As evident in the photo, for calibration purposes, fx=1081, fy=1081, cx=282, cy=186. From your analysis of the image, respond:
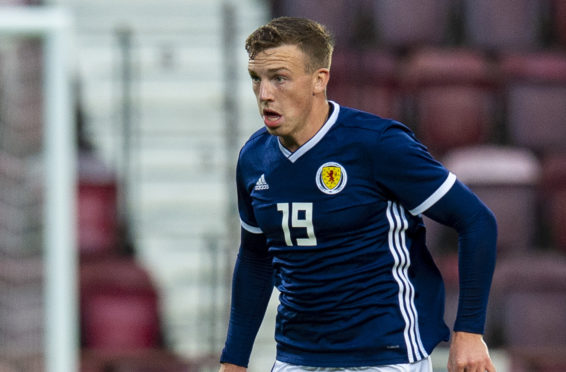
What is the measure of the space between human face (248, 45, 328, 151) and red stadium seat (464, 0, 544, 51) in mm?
4454

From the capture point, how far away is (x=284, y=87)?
2352 millimetres

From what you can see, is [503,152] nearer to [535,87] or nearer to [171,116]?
[535,87]

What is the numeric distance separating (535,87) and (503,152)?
559mm

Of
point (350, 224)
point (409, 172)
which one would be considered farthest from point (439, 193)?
point (350, 224)

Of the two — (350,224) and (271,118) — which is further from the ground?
(271,118)

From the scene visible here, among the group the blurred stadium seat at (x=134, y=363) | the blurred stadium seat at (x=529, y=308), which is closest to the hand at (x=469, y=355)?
the blurred stadium seat at (x=134, y=363)

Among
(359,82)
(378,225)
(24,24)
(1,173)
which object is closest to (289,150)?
(378,225)

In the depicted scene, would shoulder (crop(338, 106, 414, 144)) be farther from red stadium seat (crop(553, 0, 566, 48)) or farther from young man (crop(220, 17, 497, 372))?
red stadium seat (crop(553, 0, 566, 48))

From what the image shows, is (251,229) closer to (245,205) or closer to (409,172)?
(245,205)

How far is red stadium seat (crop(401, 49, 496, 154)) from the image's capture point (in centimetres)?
620

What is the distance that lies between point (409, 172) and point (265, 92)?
36cm

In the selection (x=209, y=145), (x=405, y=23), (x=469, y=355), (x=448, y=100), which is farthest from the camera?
(x=405, y=23)

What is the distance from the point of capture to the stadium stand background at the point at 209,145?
5.37 meters

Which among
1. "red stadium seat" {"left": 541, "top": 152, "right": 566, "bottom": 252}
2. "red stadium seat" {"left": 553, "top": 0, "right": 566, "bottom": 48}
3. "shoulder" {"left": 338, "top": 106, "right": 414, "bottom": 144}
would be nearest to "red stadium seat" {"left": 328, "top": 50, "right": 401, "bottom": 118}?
"red stadium seat" {"left": 541, "top": 152, "right": 566, "bottom": 252}
